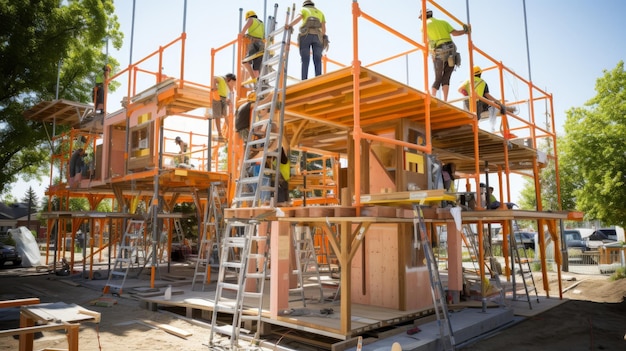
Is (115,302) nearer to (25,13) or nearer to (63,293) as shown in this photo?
(63,293)

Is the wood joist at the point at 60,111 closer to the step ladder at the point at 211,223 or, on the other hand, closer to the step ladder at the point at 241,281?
the step ladder at the point at 211,223

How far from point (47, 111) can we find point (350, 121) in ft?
46.0

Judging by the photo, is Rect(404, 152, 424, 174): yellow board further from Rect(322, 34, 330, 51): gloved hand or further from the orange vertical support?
the orange vertical support

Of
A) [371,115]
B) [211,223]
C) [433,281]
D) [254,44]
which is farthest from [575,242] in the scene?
[254,44]

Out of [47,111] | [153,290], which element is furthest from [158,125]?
[47,111]

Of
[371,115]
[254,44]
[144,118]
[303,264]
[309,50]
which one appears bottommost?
[303,264]

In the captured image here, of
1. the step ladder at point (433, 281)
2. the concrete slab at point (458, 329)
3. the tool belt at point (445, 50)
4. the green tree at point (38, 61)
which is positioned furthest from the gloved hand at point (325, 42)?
the green tree at point (38, 61)

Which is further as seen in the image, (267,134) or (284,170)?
(284,170)

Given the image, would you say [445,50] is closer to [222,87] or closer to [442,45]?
[442,45]

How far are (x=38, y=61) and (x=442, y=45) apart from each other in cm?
1595

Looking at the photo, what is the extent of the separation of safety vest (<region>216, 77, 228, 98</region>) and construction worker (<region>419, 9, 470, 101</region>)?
243 inches

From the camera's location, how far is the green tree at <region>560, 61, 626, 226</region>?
1947 centimetres

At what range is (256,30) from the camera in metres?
11.2

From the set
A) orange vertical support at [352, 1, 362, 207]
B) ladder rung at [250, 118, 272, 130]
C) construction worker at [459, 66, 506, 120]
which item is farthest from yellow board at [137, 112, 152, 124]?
construction worker at [459, 66, 506, 120]
